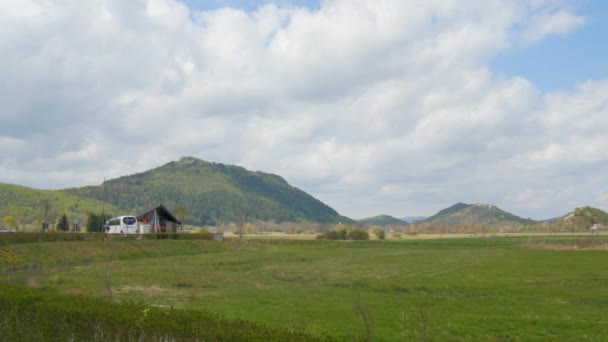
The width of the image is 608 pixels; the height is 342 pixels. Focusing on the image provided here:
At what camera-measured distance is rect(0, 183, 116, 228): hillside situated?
153m

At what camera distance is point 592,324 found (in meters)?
17.4

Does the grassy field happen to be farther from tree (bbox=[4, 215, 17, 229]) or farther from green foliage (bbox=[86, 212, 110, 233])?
tree (bbox=[4, 215, 17, 229])

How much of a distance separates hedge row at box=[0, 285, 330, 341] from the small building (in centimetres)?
8025

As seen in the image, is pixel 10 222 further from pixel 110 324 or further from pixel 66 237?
pixel 110 324

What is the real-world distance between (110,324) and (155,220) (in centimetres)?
8451

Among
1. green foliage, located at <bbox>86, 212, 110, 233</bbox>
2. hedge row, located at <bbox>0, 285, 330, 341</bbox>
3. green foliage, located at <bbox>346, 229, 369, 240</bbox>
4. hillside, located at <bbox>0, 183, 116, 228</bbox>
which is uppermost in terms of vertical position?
hillside, located at <bbox>0, 183, 116, 228</bbox>

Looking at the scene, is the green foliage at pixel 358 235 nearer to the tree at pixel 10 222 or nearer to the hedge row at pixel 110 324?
the tree at pixel 10 222

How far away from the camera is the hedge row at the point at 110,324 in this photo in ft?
25.2

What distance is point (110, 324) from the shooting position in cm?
853

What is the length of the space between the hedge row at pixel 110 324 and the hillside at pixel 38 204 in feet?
514

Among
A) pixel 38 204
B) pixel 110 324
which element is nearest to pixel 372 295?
pixel 110 324

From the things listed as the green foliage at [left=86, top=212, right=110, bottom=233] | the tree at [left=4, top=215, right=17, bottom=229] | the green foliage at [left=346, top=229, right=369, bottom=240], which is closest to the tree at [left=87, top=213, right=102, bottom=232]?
the green foliage at [left=86, top=212, right=110, bottom=233]

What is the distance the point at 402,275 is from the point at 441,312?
56.7 feet

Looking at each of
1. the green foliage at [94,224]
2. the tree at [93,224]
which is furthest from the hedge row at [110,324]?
the tree at [93,224]
